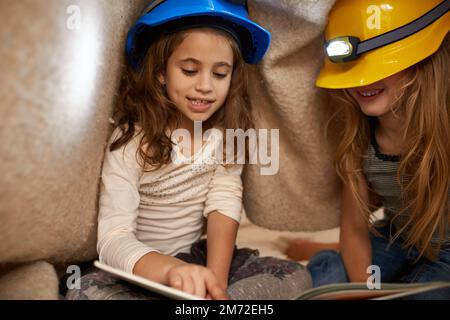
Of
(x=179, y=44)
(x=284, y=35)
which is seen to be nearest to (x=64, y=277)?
(x=179, y=44)

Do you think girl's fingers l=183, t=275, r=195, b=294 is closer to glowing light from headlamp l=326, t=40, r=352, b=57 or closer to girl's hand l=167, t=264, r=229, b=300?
girl's hand l=167, t=264, r=229, b=300

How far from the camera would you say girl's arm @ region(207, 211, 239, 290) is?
0.83 m

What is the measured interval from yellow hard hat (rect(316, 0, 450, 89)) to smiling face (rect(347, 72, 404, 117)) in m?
0.05

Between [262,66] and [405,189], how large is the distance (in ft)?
1.03

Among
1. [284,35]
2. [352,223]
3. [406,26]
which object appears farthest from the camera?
[352,223]

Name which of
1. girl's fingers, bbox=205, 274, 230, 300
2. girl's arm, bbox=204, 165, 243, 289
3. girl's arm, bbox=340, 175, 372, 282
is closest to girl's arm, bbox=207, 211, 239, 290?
girl's arm, bbox=204, 165, 243, 289

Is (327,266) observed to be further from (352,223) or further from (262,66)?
(262,66)

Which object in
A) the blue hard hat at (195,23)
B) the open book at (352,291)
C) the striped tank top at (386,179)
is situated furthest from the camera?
the striped tank top at (386,179)

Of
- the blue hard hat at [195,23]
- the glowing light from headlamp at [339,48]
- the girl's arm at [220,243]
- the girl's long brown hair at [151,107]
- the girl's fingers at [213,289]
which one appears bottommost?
the girl's fingers at [213,289]

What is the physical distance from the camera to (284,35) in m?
0.88

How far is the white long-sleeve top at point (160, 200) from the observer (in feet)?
2.56

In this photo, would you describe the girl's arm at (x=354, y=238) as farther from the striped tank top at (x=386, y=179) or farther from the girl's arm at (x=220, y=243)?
the girl's arm at (x=220, y=243)

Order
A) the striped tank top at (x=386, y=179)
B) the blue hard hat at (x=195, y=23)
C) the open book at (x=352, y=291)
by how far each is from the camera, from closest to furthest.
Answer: the open book at (x=352, y=291), the blue hard hat at (x=195, y=23), the striped tank top at (x=386, y=179)

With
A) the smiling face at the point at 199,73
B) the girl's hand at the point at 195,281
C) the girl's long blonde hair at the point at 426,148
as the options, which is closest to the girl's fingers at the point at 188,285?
the girl's hand at the point at 195,281
